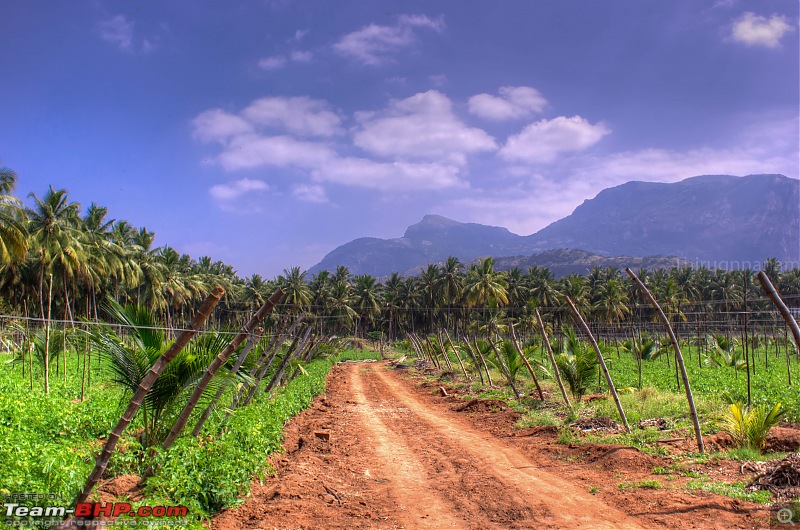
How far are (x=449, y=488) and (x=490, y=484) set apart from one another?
638 mm

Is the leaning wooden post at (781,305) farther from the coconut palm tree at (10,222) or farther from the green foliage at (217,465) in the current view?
Result: the coconut palm tree at (10,222)

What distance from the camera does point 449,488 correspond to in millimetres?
8055

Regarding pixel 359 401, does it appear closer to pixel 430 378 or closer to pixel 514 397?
pixel 514 397

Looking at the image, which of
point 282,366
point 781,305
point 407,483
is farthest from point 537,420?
point 781,305

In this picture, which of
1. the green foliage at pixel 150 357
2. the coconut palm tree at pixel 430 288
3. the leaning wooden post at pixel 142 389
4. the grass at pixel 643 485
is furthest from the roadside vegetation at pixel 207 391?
the coconut palm tree at pixel 430 288

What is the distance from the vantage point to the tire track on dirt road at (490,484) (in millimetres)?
6445

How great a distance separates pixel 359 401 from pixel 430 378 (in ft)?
34.8

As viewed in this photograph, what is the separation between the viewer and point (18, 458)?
5398mm

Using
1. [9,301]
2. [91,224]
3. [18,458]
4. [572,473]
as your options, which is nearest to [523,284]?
[91,224]

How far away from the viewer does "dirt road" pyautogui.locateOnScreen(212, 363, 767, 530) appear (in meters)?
6.32

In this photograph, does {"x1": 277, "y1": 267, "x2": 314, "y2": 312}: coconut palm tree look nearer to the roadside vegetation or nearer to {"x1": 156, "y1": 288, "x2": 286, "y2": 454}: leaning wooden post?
the roadside vegetation

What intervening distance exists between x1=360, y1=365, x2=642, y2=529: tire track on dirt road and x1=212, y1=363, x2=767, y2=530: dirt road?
2cm

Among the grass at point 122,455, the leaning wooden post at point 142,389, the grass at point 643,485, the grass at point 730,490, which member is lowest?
the grass at point 643,485

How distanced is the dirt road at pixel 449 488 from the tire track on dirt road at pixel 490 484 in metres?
0.02
